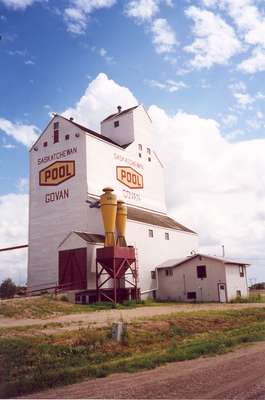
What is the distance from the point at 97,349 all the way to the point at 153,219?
3360 centimetres

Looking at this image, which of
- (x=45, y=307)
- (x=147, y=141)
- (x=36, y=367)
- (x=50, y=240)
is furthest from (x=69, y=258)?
(x=36, y=367)

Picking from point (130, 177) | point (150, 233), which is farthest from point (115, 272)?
point (130, 177)

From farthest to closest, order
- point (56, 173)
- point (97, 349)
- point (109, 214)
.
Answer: point (56, 173) < point (109, 214) < point (97, 349)

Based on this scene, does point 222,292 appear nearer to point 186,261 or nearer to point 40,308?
point 186,261

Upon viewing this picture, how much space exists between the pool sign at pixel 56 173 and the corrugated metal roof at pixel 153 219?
7.50 meters

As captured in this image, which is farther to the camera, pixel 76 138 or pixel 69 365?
pixel 76 138

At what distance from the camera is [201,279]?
4016 centimetres

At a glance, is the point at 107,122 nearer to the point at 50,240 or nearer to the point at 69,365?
the point at 50,240

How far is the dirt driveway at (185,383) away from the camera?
8781 millimetres

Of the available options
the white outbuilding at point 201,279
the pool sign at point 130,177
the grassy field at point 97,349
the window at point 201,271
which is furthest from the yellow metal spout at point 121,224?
the grassy field at point 97,349

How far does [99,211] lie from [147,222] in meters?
6.24

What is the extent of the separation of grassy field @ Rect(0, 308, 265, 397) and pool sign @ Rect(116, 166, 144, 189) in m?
27.7

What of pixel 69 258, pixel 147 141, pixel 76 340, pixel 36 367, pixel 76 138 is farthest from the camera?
pixel 147 141

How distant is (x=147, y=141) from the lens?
5447 centimetres
